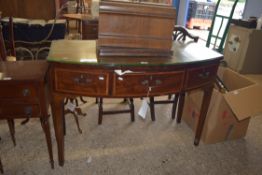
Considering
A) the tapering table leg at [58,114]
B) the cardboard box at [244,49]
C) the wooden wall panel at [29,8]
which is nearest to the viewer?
the tapering table leg at [58,114]

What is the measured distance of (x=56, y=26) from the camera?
10.8ft

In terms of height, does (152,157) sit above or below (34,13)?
below

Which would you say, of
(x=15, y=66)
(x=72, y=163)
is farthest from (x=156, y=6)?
(x=72, y=163)

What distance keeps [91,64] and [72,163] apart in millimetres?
850

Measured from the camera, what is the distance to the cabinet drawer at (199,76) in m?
1.44

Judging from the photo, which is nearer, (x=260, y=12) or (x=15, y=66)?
(x=15, y=66)

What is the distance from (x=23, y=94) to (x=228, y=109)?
1.57 metres

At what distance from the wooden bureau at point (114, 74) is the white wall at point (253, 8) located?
2788 mm

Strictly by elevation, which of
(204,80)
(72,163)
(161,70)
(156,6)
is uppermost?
(156,6)

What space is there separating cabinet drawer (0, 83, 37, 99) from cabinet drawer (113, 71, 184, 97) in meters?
0.48

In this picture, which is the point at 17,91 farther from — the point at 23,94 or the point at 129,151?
the point at 129,151

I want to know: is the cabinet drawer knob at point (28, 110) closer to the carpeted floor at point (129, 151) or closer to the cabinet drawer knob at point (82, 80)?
the cabinet drawer knob at point (82, 80)

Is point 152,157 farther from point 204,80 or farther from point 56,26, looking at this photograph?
point 56,26

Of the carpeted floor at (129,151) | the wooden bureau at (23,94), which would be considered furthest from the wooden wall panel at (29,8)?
the wooden bureau at (23,94)
